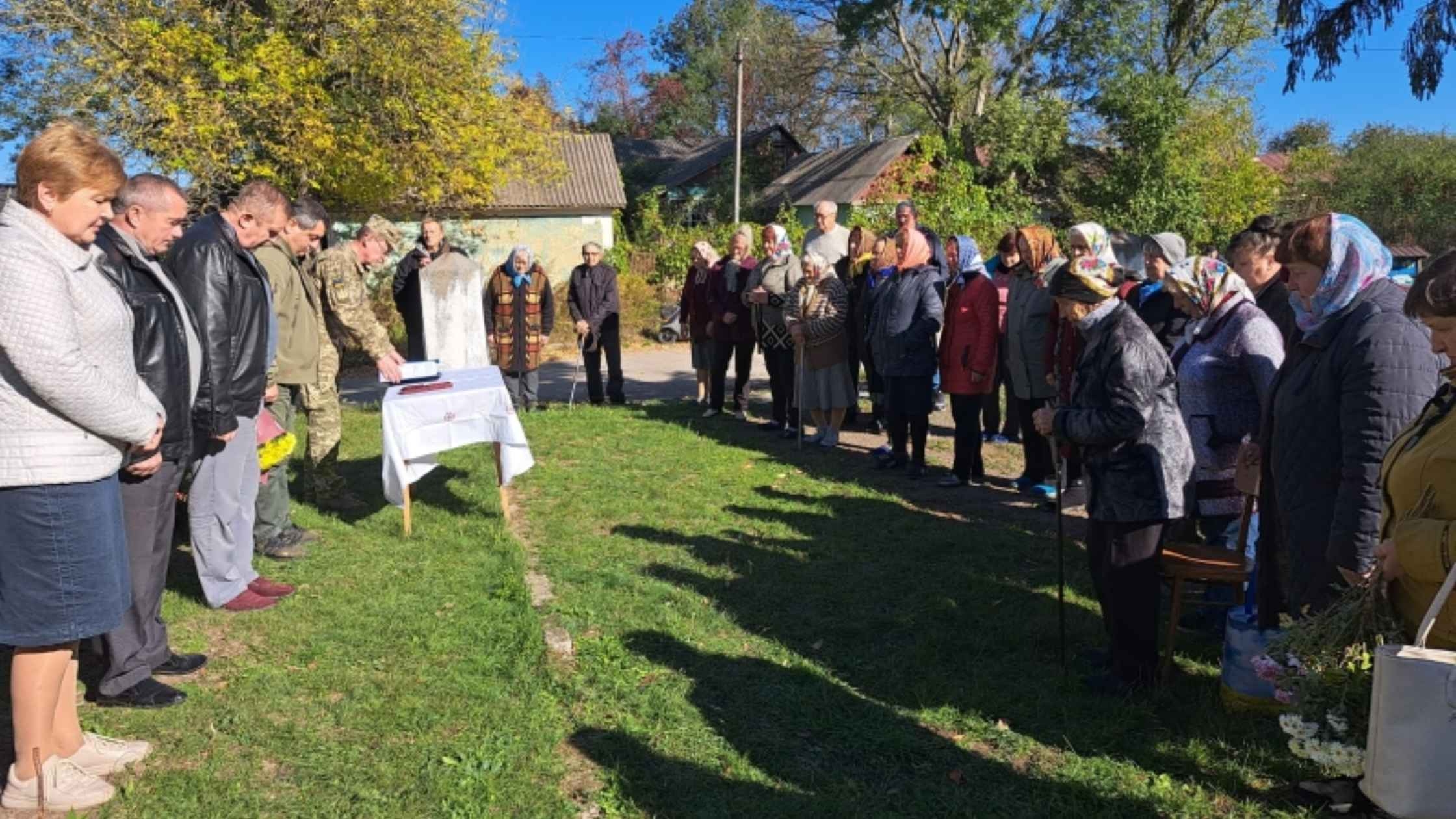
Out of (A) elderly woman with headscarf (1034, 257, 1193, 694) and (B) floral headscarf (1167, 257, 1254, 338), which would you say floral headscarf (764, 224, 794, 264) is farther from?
(A) elderly woman with headscarf (1034, 257, 1193, 694)

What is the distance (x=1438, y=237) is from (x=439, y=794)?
125ft

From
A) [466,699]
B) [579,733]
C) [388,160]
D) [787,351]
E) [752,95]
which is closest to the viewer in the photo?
[579,733]

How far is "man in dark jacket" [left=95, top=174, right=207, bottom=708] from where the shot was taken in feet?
11.9

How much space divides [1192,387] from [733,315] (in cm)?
613

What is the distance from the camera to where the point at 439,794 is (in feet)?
10.8

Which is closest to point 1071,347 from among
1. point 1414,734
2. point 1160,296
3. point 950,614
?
point 1160,296

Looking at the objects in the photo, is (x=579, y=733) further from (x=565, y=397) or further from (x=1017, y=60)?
(x=1017, y=60)

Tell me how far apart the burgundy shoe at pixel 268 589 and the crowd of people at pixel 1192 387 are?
12.6ft

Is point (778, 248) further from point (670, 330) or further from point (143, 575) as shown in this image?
point (670, 330)

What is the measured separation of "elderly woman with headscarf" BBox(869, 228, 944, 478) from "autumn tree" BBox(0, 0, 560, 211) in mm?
11113

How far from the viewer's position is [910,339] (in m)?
7.70

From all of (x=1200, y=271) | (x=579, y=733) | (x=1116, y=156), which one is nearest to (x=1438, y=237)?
(x=1116, y=156)

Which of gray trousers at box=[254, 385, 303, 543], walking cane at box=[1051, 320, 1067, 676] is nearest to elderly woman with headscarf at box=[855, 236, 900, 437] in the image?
walking cane at box=[1051, 320, 1067, 676]

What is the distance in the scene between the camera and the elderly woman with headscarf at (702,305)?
10.7 metres
